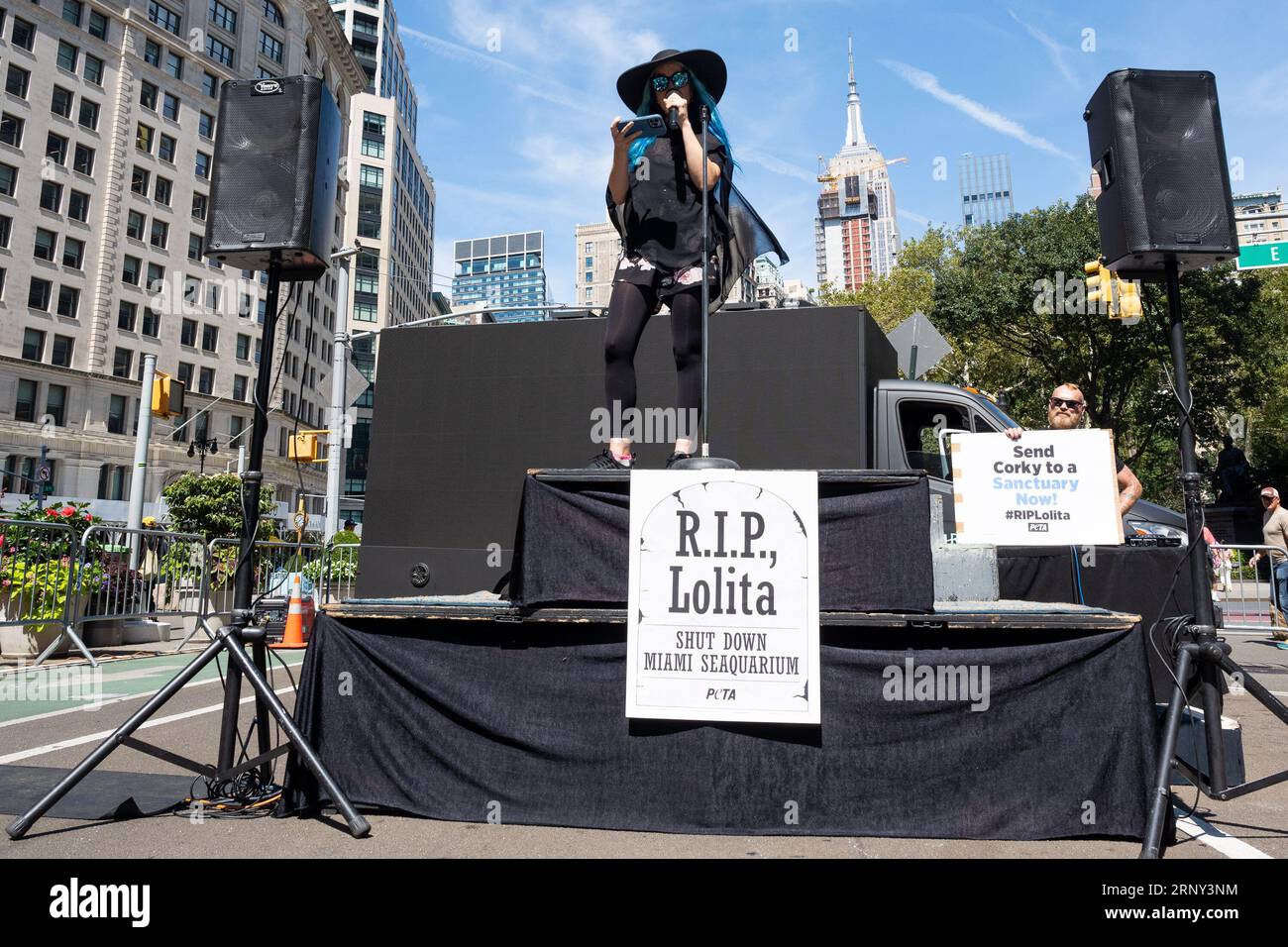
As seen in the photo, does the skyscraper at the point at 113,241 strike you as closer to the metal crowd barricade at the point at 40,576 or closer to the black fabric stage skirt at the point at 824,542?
the metal crowd barricade at the point at 40,576

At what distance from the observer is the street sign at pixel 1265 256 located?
1166 centimetres

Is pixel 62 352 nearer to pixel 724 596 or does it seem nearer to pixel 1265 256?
pixel 1265 256

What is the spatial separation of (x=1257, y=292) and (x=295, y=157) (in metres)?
30.8

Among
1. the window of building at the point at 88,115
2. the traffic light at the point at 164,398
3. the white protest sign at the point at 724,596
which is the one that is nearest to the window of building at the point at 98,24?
the window of building at the point at 88,115

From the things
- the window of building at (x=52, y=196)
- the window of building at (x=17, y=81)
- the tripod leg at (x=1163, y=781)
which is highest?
the window of building at (x=17, y=81)

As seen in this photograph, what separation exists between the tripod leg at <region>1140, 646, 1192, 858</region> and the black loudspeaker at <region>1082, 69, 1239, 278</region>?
87.9 inches

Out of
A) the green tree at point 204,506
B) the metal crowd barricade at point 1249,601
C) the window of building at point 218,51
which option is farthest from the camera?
the window of building at point 218,51

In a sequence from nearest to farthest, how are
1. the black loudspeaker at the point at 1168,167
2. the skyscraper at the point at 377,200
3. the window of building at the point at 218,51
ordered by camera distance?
1. the black loudspeaker at the point at 1168,167
2. the window of building at the point at 218,51
3. the skyscraper at the point at 377,200

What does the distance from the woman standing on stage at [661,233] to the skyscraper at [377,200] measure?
2707 inches

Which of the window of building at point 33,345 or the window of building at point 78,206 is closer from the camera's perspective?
the window of building at point 33,345
